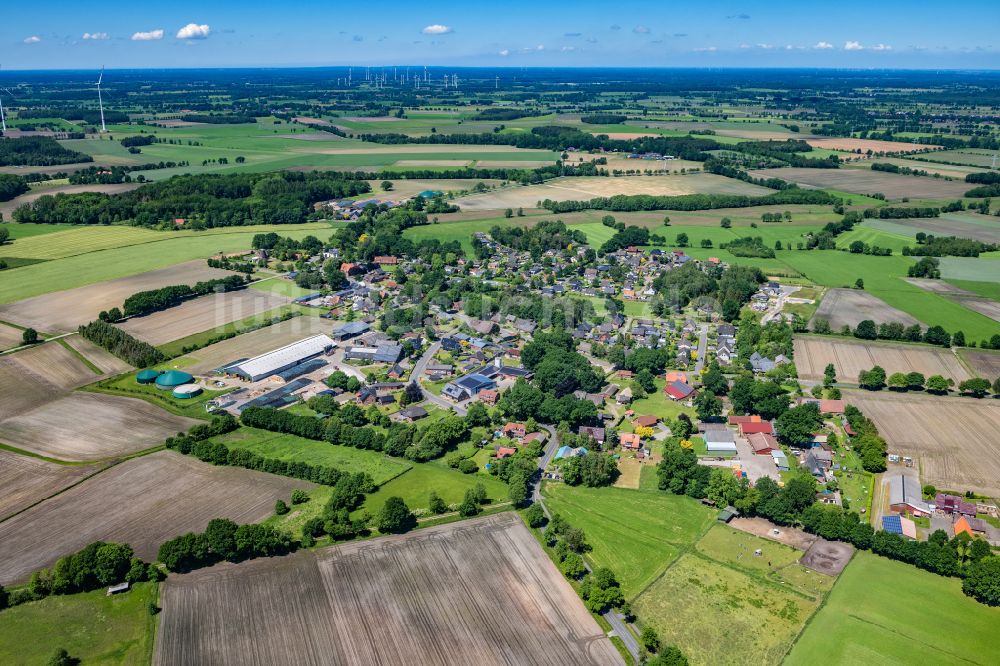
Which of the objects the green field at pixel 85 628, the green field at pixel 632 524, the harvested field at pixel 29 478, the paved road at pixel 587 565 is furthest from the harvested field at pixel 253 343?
the green field at pixel 632 524

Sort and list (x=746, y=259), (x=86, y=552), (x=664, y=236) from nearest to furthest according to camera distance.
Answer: (x=86, y=552) < (x=746, y=259) < (x=664, y=236)

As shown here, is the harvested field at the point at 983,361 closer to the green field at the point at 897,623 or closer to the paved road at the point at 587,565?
the green field at the point at 897,623

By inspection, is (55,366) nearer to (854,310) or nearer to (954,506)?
(954,506)

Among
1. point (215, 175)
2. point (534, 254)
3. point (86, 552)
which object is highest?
point (215, 175)

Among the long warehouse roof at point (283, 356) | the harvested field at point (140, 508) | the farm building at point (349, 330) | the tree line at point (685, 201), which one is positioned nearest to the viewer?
the harvested field at point (140, 508)

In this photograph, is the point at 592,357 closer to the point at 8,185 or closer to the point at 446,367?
the point at 446,367

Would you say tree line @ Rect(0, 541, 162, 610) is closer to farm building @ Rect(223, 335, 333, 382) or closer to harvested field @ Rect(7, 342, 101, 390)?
farm building @ Rect(223, 335, 333, 382)

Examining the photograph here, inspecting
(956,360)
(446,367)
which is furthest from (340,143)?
(956,360)
